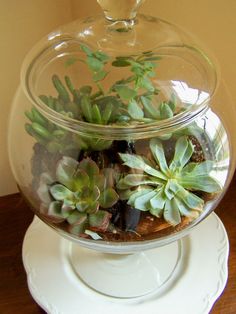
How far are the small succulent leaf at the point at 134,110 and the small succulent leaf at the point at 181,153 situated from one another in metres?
0.05

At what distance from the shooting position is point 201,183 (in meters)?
0.51

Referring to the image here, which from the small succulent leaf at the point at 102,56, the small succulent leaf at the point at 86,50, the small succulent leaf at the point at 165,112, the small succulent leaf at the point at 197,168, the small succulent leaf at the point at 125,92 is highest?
the small succulent leaf at the point at 86,50

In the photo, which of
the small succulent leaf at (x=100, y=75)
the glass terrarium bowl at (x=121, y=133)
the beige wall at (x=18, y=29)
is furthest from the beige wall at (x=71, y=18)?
the small succulent leaf at (x=100, y=75)

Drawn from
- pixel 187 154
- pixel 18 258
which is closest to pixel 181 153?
pixel 187 154

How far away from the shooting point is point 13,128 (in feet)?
1.89

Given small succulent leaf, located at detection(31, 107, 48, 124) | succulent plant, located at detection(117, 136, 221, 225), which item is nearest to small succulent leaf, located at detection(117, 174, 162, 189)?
succulent plant, located at detection(117, 136, 221, 225)

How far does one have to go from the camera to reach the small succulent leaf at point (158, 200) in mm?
484

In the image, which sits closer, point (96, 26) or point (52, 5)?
point (96, 26)

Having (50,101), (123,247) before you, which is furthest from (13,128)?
(123,247)

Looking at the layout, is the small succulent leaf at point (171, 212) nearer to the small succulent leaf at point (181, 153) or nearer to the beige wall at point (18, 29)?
the small succulent leaf at point (181, 153)

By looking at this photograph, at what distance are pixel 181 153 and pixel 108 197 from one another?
9 cm

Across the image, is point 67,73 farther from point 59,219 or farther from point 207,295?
point 207,295

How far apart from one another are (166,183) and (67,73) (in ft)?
0.57

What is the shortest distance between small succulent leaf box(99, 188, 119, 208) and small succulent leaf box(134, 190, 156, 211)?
0.07 feet
